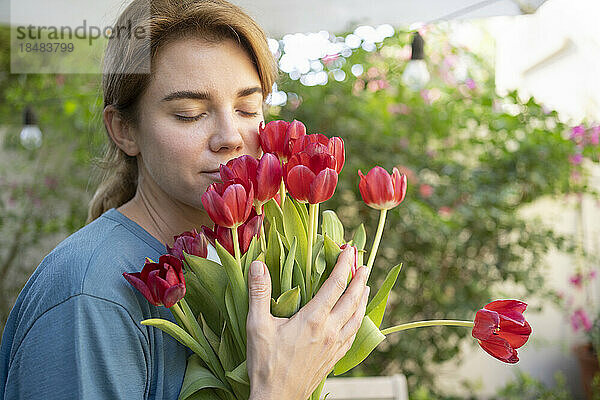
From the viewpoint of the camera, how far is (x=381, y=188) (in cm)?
80

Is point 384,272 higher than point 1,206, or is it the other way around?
point 1,206

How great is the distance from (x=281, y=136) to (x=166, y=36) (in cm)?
26

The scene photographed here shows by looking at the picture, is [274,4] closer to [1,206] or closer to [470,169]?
[470,169]

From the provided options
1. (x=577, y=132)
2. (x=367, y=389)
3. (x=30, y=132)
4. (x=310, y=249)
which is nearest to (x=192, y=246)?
(x=310, y=249)

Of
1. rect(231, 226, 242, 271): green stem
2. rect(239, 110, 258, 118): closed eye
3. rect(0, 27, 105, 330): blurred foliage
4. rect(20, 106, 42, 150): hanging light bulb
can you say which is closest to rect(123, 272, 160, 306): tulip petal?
rect(231, 226, 242, 271): green stem

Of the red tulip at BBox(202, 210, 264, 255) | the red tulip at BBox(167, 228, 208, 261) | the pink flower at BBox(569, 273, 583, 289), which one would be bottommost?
the pink flower at BBox(569, 273, 583, 289)

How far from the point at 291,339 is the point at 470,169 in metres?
2.69

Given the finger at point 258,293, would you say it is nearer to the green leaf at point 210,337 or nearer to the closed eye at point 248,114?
the green leaf at point 210,337

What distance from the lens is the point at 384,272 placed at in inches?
124

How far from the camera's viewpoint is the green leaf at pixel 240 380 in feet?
2.47

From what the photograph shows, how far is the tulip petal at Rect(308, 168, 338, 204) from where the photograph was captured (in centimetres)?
73

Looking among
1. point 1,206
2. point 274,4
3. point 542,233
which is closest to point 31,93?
point 1,206

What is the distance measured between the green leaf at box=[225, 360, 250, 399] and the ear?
0.46 m

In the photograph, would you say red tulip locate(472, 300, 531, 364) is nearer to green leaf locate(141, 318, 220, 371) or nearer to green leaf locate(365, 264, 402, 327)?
green leaf locate(365, 264, 402, 327)
